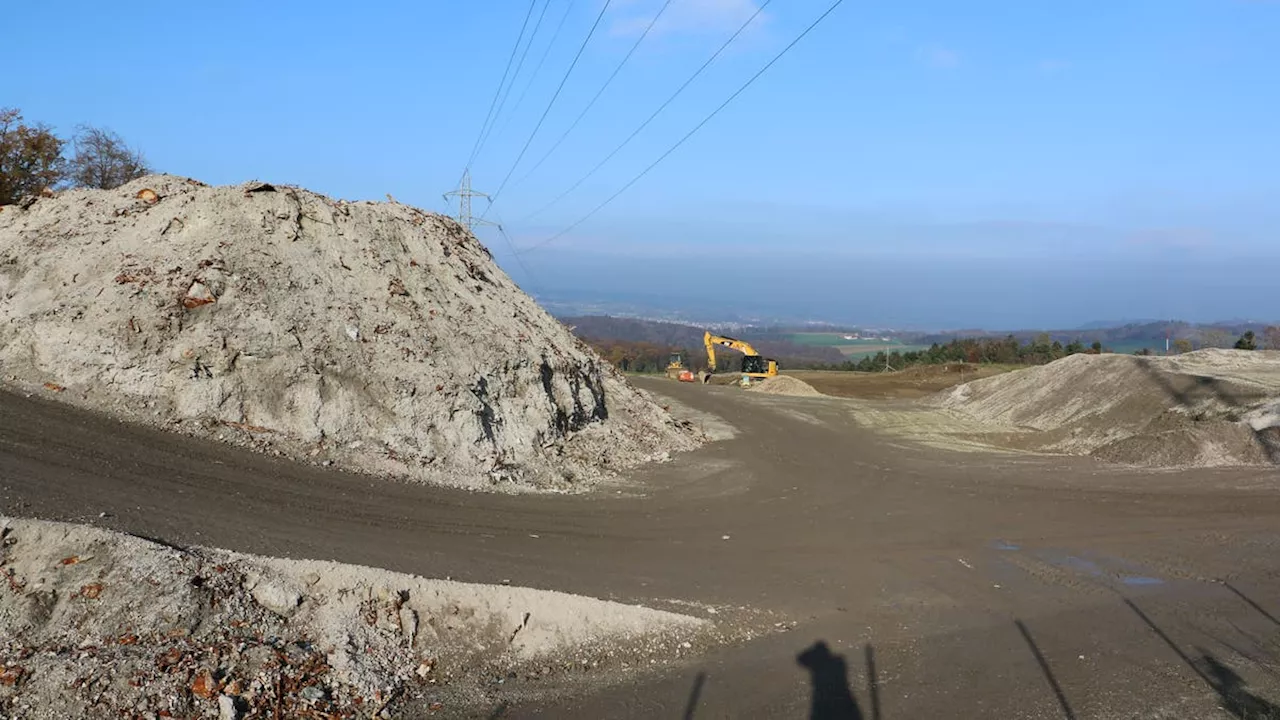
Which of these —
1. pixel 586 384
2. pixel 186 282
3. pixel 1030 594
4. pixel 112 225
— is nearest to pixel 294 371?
pixel 186 282

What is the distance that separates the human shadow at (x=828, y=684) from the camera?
8.62 metres

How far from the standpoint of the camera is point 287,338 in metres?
16.6

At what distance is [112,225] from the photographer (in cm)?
1783

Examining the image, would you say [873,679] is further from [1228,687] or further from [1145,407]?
[1145,407]

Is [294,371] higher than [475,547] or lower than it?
higher

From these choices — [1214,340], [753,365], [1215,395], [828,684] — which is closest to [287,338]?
[828,684]

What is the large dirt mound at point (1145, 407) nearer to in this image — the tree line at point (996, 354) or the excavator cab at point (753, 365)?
the excavator cab at point (753, 365)

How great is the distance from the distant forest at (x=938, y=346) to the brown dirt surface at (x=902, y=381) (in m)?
7.31

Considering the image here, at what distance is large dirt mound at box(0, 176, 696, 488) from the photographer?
15.4 meters

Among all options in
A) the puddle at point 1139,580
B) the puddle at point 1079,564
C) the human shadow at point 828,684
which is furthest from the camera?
the puddle at point 1079,564

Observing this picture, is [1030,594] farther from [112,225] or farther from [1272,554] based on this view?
[112,225]

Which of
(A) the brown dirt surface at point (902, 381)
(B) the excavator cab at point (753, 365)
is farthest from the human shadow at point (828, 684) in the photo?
(B) the excavator cab at point (753, 365)

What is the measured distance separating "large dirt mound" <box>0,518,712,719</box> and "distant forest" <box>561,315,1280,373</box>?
18.5 meters

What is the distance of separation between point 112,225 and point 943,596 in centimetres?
1734
